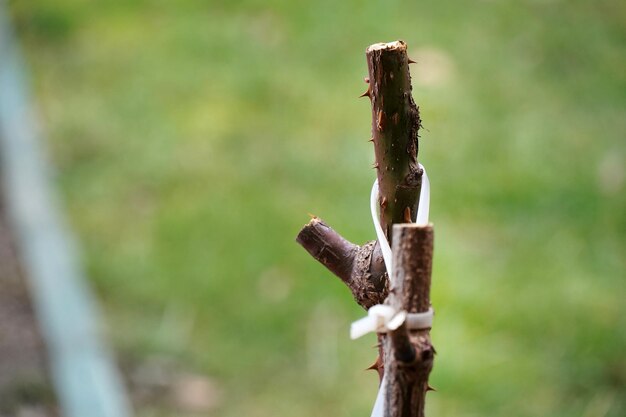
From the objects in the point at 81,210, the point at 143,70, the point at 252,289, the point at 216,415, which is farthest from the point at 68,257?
the point at 143,70

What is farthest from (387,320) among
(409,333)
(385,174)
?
(385,174)

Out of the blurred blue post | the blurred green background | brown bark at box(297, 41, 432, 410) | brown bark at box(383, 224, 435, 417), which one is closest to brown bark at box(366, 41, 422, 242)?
brown bark at box(297, 41, 432, 410)

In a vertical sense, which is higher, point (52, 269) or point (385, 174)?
point (52, 269)

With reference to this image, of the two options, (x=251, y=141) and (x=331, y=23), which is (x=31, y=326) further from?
(x=331, y=23)

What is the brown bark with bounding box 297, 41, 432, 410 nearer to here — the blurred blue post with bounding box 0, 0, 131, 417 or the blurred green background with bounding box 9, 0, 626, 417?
the blurred green background with bounding box 9, 0, 626, 417

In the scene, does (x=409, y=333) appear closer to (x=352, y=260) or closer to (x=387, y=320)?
(x=387, y=320)

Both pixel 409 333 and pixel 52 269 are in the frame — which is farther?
pixel 52 269

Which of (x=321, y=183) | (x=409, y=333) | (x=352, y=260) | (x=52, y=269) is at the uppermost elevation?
(x=321, y=183)

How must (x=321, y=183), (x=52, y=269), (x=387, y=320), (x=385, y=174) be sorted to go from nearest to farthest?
(x=387, y=320) < (x=385, y=174) < (x=52, y=269) < (x=321, y=183)
